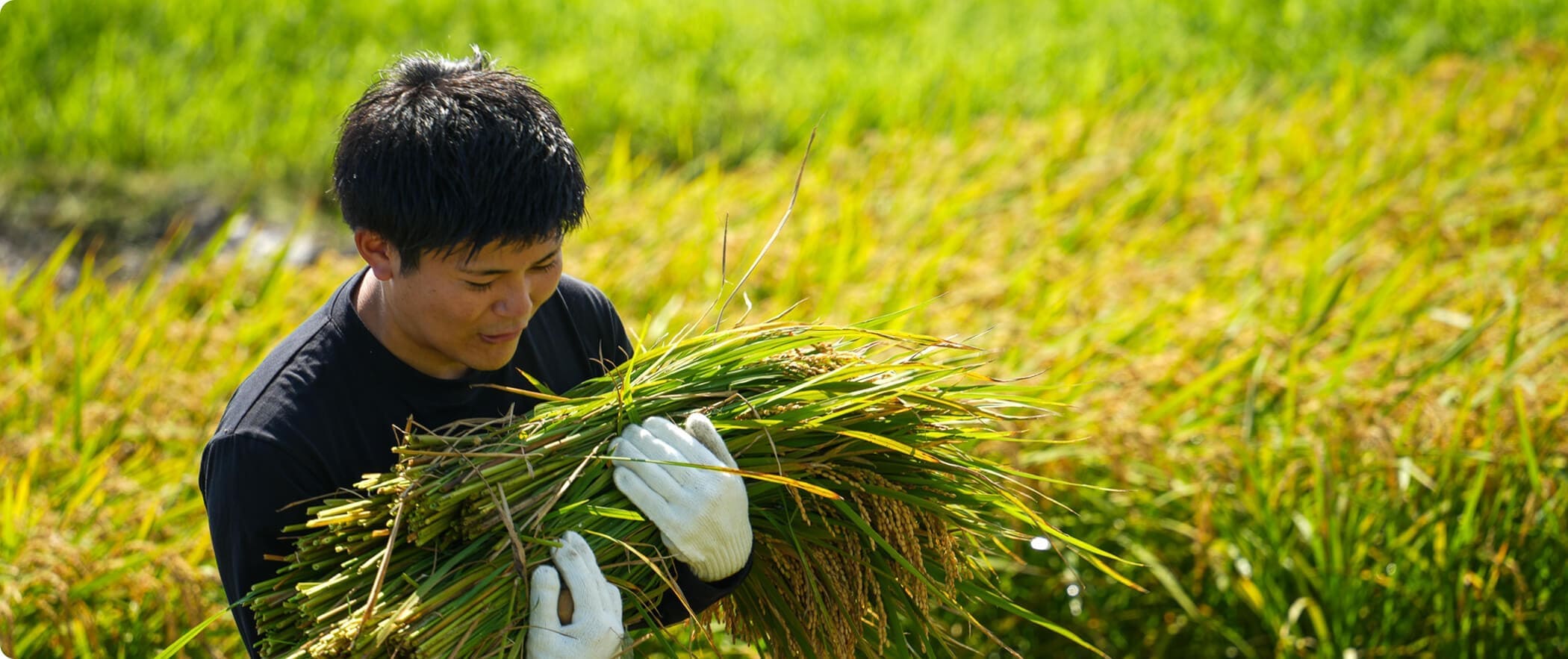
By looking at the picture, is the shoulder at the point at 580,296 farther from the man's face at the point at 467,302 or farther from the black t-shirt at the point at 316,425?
the man's face at the point at 467,302

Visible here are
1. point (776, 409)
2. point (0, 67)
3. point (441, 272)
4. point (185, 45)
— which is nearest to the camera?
point (441, 272)

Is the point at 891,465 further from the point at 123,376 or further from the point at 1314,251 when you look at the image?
the point at 1314,251

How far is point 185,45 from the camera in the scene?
5332mm

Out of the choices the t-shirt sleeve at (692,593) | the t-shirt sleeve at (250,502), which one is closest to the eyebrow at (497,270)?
the t-shirt sleeve at (250,502)

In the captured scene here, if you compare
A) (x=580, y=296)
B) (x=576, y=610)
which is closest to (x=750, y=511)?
(x=576, y=610)

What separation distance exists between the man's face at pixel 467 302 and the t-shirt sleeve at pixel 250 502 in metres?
0.21

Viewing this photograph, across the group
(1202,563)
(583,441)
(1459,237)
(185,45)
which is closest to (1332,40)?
(1459,237)

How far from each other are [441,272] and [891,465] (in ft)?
2.11

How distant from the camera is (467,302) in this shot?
1.45 metres

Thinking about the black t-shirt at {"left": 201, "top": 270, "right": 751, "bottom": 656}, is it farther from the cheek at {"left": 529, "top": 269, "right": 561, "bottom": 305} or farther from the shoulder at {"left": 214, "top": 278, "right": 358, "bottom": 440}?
the cheek at {"left": 529, "top": 269, "right": 561, "bottom": 305}

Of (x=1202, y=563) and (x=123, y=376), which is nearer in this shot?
(x=1202, y=563)

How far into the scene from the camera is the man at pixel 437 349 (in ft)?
4.54

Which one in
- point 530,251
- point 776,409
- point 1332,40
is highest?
point 530,251

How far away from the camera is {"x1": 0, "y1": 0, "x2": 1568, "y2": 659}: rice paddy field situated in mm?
2539
